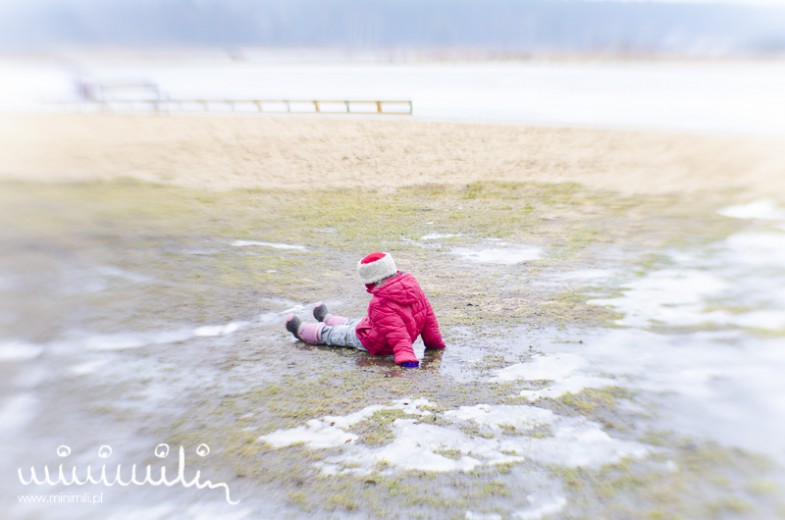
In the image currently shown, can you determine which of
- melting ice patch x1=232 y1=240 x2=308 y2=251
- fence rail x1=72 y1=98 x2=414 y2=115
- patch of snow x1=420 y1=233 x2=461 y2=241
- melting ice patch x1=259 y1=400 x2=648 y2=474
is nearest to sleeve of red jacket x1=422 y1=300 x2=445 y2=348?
melting ice patch x1=259 y1=400 x2=648 y2=474

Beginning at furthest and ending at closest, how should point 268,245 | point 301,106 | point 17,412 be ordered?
1. point 301,106
2. point 268,245
3. point 17,412

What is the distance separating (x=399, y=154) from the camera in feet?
21.2

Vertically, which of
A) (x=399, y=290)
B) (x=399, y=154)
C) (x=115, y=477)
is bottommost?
(x=115, y=477)

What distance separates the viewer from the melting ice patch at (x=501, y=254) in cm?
418

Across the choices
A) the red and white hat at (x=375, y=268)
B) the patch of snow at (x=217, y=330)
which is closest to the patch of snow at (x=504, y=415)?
the red and white hat at (x=375, y=268)

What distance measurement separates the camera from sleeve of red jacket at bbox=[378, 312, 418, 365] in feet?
8.12

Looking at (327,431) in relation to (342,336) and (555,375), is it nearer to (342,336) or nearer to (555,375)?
(342,336)

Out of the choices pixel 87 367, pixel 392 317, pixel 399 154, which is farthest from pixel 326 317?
pixel 399 154

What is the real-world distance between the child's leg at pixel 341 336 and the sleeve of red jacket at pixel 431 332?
290 millimetres

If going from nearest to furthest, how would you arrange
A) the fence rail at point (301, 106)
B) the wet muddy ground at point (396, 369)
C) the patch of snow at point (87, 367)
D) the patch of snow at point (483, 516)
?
the patch of snow at point (483, 516) → the wet muddy ground at point (396, 369) → the patch of snow at point (87, 367) → the fence rail at point (301, 106)

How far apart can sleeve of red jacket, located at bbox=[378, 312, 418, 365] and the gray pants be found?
0.19 metres

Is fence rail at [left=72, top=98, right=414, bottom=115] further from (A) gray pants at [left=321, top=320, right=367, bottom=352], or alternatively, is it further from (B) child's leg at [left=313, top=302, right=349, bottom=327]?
(A) gray pants at [left=321, top=320, right=367, bottom=352]

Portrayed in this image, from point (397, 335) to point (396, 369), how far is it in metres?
0.14

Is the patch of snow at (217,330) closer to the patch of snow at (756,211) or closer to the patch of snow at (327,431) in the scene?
the patch of snow at (327,431)
